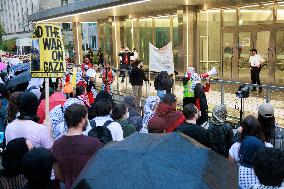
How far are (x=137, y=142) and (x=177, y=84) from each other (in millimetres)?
11139

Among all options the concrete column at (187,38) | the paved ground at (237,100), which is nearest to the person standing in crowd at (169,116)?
the paved ground at (237,100)

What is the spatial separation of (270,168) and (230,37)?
56.2 feet

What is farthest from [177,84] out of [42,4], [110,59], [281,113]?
[42,4]

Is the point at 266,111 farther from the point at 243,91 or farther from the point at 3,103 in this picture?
the point at 3,103

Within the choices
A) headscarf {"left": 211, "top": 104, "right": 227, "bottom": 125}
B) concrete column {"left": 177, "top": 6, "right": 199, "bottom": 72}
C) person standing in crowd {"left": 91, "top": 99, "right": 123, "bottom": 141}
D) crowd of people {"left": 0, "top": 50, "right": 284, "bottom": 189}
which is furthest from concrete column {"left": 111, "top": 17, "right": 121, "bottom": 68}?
person standing in crowd {"left": 91, "top": 99, "right": 123, "bottom": 141}

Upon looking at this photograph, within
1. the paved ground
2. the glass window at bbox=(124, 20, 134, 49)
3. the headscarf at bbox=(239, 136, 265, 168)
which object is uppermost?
the glass window at bbox=(124, 20, 134, 49)

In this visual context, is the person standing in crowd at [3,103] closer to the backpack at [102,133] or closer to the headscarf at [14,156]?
the backpack at [102,133]

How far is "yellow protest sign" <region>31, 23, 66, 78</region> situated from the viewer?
639cm

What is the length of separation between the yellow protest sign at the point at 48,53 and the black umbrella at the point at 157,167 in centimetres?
403

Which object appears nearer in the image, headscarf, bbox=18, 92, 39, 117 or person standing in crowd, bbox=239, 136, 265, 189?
person standing in crowd, bbox=239, 136, 265, 189

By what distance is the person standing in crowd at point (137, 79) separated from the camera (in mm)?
14352

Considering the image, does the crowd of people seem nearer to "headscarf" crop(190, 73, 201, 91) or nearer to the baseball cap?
the baseball cap

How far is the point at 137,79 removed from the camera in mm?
14344

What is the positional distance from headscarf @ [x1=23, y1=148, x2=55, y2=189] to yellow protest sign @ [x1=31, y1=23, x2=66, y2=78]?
3.45m
